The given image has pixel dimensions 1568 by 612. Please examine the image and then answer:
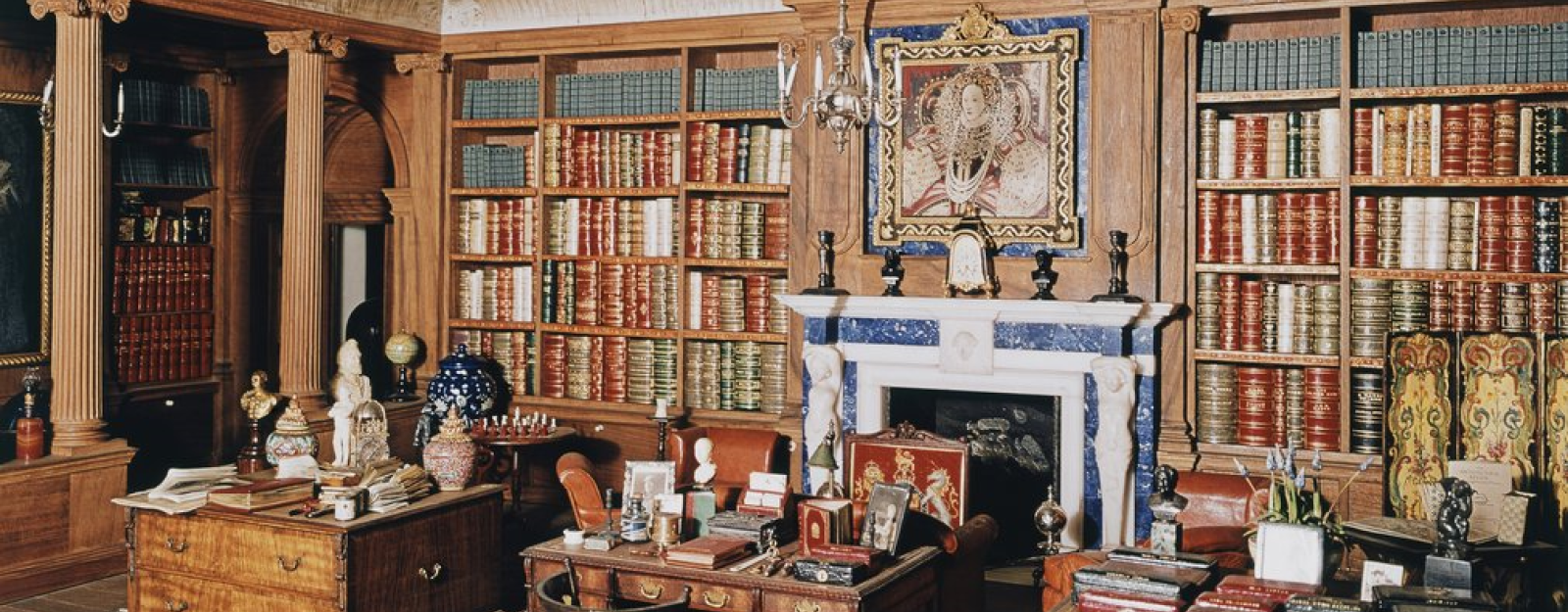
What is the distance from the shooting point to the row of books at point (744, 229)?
336 inches

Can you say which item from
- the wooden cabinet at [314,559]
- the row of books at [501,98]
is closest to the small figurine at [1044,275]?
the wooden cabinet at [314,559]

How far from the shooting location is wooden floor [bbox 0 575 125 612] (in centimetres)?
680

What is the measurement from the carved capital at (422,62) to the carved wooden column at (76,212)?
7.32ft

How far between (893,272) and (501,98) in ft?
9.72

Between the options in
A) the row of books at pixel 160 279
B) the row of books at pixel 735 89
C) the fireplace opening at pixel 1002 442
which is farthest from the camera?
the row of books at pixel 160 279

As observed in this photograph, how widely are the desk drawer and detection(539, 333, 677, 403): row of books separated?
3.27 metres

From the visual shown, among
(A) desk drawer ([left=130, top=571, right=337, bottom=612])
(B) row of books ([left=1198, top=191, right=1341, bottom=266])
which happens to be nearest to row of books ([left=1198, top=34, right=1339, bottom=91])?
(B) row of books ([left=1198, top=191, right=1341, bottom=266])

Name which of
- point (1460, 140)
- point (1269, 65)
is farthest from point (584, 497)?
point (1460, 140)

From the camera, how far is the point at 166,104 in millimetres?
9672

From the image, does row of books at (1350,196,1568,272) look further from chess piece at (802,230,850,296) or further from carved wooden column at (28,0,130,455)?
carved wooden column at (28,0,130,455)

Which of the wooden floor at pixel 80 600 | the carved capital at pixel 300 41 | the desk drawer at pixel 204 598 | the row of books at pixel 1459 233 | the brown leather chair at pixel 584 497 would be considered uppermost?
Answer: the carved capital at pixel 300 41

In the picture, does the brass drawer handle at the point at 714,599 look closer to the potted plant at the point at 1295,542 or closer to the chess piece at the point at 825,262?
the potted plant at the point at 1295,542

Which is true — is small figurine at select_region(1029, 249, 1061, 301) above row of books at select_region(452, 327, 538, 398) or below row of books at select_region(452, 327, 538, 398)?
above

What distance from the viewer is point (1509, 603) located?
5289 mm
